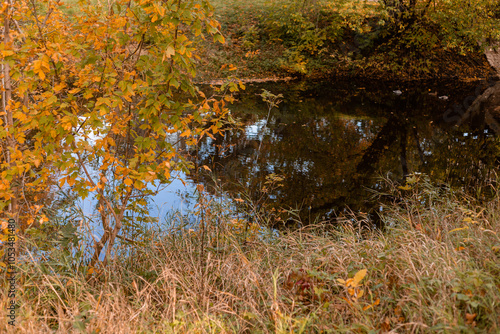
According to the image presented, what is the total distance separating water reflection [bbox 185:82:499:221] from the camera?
259 inches

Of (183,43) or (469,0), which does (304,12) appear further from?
(183,43)

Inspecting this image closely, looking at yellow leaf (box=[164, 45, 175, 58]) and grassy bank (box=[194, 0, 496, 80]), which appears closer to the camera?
yellow leaf (box=[164, 45, 175, 58])

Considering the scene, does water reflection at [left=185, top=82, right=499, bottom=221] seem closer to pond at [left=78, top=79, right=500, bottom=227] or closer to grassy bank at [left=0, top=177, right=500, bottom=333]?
pond at [left=78, top=79, right=500, bottom=227]

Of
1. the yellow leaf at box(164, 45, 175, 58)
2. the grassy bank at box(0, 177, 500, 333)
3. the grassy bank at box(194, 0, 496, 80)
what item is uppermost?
the grassy bank at box(194, 0, 496, 80)

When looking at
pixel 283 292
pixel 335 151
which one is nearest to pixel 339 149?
pixel 335 151

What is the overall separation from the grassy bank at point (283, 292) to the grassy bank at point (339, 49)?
13.1 metres

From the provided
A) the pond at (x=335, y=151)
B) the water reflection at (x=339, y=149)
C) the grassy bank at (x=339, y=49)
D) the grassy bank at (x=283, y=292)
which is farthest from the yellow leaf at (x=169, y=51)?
the grassy bank at (x=339, y=49)

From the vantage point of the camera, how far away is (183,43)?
3180 millimetres

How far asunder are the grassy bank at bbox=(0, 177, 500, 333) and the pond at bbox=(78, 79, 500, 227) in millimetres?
1184

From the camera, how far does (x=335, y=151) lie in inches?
337

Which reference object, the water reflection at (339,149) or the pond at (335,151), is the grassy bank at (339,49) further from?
the water reflection at (339,149)

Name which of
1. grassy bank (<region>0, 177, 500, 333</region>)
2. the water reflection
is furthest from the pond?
grassy bank (<region>0, 177, 500, 333</region>)

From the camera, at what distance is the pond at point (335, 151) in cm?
636

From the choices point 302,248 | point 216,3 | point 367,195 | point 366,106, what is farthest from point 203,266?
point 216,3
